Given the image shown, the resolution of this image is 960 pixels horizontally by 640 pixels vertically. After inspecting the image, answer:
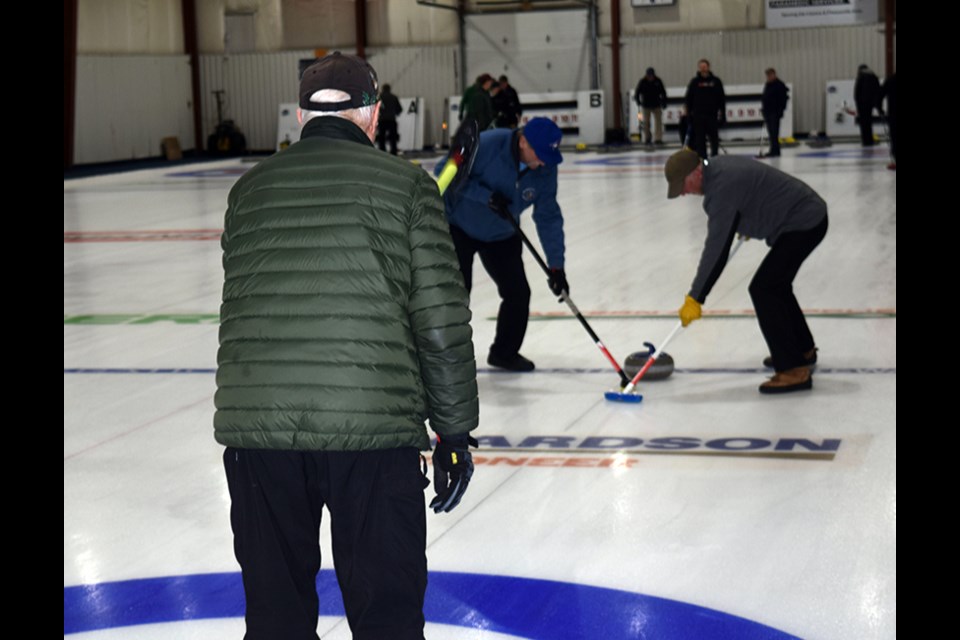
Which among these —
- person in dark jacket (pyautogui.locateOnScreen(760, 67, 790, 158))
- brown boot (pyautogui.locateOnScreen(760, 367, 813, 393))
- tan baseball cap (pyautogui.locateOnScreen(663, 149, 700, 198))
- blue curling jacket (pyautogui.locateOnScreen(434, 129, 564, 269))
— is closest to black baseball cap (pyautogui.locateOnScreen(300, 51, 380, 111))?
tan baseball cap (pyautogui.locateOnScreen(663, 149, 700, 198))

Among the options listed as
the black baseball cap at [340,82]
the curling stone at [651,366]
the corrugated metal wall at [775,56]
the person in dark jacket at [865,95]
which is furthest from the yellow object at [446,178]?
the corrugated metal wall at [775,56]

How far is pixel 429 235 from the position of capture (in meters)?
3.05

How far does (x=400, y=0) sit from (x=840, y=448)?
95.0 feet

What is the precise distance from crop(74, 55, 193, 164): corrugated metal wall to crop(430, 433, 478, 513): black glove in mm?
28532

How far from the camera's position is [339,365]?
3016 millimetres

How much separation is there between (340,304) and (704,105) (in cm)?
2356

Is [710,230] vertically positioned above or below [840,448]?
above

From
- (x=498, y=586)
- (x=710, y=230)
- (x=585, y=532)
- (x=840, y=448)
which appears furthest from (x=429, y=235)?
(x=710, y=230)

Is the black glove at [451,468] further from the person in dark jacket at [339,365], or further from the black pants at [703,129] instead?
the black pants at [703,129]
